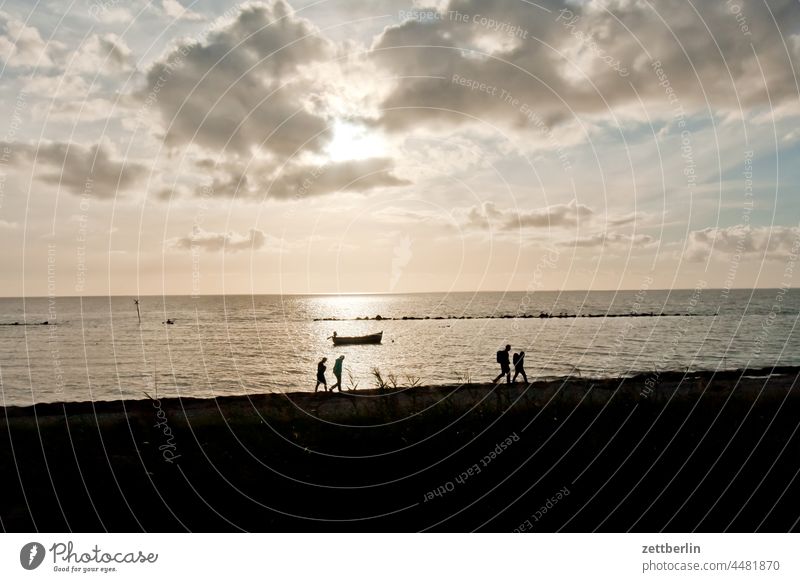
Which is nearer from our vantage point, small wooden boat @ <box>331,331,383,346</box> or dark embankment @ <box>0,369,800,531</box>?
dark embankment @ <box>0,369,800,531</box>

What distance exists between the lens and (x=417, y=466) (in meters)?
13.8

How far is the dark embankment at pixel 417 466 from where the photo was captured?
37.8ft

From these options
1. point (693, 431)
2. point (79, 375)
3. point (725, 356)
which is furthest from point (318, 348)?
point (693, 431)

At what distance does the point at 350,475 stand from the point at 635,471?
21.1 ft

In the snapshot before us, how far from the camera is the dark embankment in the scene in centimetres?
1152

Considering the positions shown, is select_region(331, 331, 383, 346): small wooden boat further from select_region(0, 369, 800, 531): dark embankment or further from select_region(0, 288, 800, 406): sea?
select_region(0, 369, 800, 531): dark embankment

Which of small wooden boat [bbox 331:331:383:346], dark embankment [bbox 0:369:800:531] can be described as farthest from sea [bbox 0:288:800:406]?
dark embankment [bbox 0:369:800:531]

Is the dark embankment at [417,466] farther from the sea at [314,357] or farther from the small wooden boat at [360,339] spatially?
the small wooden boat at [360,339]

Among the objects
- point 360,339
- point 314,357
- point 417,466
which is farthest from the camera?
point 360,339

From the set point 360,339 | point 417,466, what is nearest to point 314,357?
point 360,339

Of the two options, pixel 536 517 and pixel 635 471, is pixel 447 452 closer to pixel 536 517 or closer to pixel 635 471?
pixel 536 517

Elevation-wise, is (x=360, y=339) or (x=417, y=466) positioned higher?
(x=360, y=339)

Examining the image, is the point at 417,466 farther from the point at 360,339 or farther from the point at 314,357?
the point at 360,339
